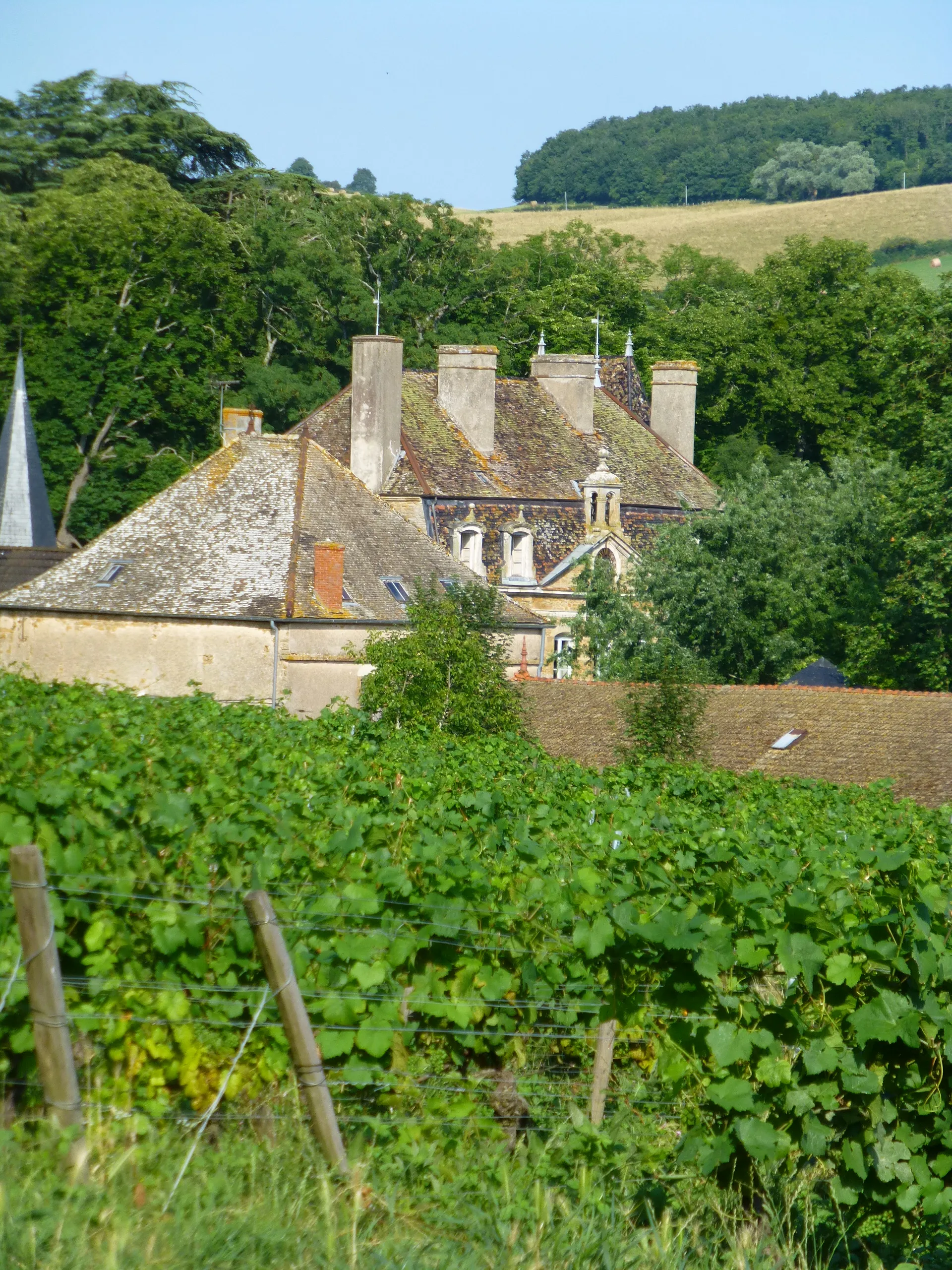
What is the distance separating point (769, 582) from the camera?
35688mm

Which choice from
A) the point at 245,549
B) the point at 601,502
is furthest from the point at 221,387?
the point at 245,549

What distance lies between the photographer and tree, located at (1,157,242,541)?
166ft

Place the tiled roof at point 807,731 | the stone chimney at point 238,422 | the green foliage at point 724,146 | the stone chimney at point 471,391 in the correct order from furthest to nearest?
the green foliage at point 724,146, the stone chimney at point 471,391, the stone chimney at point 238,422, the tiled roof at point 807,731

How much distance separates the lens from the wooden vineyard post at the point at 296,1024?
500 centimetres

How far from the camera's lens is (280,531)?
3195 centimetres

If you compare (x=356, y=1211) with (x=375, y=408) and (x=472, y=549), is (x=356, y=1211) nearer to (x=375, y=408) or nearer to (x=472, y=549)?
(x=375, y=408)

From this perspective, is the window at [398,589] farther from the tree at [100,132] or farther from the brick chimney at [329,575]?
the tree at [100,132]

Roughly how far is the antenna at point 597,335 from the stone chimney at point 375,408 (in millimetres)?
11374

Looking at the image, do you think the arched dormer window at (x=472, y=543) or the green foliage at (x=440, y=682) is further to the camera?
the arched dormer window at (x=472, y=543)

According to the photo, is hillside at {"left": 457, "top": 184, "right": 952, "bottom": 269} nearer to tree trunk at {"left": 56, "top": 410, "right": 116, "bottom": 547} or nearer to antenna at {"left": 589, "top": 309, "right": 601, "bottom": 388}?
antenna at {"left": 589, "top": 309, "right": 601, "bottom": 388}

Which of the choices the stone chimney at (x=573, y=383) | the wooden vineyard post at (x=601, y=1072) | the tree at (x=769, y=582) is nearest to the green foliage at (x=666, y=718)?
the tree at (x=769, y=582)

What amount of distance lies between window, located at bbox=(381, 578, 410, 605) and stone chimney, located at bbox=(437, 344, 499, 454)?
14.4 m

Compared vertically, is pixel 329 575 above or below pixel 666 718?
above

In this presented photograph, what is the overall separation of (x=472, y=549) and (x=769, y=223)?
62263 millimetres
